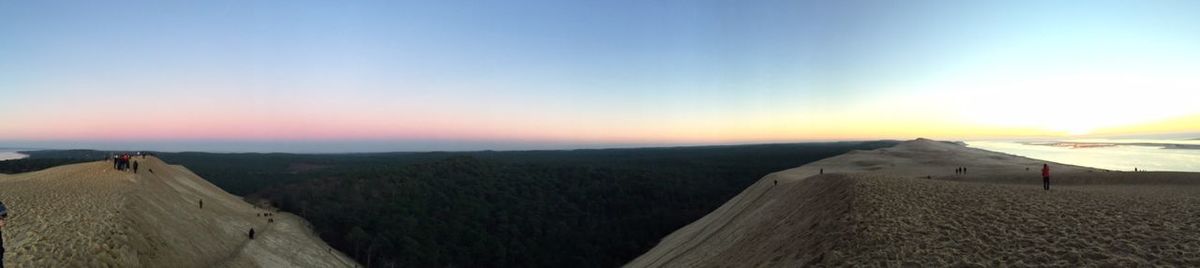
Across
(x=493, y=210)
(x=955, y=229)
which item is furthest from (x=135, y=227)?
(x=493, y=210)

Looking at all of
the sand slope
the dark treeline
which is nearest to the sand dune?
the sand slope

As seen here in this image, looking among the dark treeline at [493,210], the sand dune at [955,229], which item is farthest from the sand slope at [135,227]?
the sand dune at [955,229]

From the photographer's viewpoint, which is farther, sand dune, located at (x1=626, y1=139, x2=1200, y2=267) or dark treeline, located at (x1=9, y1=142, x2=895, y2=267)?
dark treeline, located at (x1=9, y1=142, x2=895, y2=267)

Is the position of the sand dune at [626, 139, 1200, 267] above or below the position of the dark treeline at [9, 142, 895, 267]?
above

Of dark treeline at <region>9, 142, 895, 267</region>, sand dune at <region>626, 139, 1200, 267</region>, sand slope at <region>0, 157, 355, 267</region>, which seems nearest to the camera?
sand dune at <region>626, 139, 1200, 267</region>

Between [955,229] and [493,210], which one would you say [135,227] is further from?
[493,210]

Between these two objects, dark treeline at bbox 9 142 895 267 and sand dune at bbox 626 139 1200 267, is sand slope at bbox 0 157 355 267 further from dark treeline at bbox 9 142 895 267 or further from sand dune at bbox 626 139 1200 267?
sand dune at bbox 626 139 1200 267
